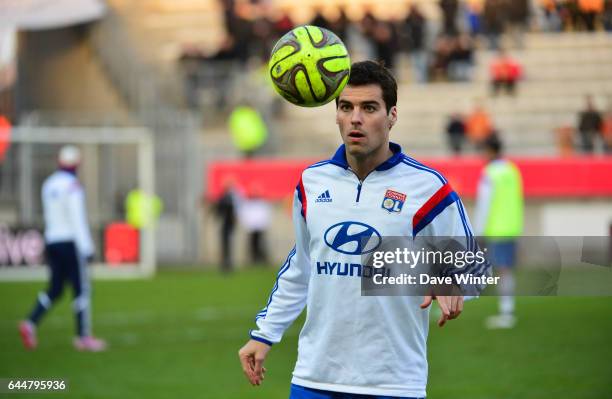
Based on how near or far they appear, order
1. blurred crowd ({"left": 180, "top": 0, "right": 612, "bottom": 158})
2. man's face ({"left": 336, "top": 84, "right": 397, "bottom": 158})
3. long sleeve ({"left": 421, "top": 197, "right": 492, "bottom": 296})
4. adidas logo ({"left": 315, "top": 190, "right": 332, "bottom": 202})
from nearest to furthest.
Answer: long sleeve ({"left": 421, "top": 197, "right": 492, "bottom": 296}) → man's face ({"left": 336, "top": 84, "right": 397, "bottom": 158}) → adidas logo ({"left": 315, "top": 190, "right": 332, "bottom": 202}) → blurred crowd ({"left": 180, "top": 0, "right": 612, "bottom": 158})

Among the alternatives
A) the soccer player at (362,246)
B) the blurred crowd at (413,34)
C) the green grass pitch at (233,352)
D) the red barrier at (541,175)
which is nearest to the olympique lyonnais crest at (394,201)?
the soccer player at (362,246)

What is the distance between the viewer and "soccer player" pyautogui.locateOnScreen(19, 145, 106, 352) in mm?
14883

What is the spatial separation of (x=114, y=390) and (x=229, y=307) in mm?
8286

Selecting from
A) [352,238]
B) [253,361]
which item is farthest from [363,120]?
[253,361]

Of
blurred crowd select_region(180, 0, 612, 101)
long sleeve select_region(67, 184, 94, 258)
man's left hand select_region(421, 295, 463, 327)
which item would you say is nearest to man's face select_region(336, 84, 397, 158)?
man's left hand select_region(421, 295, 463, 327)

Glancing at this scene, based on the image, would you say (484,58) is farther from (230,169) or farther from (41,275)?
(41,275)

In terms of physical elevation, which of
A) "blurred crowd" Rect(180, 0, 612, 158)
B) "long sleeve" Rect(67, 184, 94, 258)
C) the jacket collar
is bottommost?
"long sleeve" Rect(67, 184, 94, 258)

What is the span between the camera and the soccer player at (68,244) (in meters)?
14.9

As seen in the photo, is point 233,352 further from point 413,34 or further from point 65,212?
point 413,34

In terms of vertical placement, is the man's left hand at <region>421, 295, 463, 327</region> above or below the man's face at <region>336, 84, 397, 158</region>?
below

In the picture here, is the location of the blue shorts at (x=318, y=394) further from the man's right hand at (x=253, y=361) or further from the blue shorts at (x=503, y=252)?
the blue shorts at (x=503, y=252)

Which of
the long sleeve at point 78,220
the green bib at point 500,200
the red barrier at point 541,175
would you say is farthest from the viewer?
the red barrier at point 541,175

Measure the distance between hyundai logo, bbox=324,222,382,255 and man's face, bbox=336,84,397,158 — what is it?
337mm

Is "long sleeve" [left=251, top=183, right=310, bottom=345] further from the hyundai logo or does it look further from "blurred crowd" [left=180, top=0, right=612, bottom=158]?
"blurred crowd" [left=180, top=0, right=612, bottom=158]
